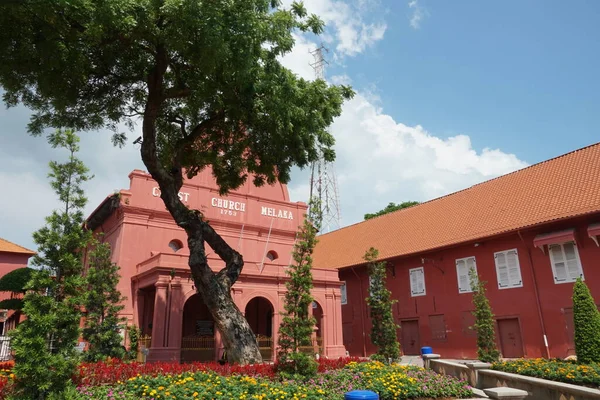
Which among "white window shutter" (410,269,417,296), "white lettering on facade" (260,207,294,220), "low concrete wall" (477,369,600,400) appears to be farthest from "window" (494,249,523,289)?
"white lettering on facade" (260,207,294,220)

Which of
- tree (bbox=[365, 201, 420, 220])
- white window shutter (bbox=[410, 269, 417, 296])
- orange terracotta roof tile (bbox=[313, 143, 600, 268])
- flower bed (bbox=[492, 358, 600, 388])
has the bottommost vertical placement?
flower bed (bbox=[492, 358, 600, 388])

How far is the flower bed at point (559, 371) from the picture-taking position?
362 inches

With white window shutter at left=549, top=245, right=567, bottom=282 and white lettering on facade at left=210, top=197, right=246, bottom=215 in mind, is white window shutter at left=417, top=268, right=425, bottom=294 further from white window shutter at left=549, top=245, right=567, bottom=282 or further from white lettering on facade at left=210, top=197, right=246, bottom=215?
white lettering on facade at left=210, top=197, right=246, bottom=215

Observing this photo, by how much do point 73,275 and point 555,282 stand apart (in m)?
16.1

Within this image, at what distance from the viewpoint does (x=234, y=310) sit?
34.6 feet

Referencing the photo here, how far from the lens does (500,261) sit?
1795 centimetres

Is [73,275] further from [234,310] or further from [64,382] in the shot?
[234,310]

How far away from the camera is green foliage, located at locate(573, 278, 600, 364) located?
36.1 ft

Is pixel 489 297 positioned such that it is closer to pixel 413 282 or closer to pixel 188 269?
pixel 413 282

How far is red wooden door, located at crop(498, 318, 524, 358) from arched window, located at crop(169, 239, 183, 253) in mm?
14307

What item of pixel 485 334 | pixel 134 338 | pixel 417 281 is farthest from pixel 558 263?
pixel 134 338

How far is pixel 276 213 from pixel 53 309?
1722cm

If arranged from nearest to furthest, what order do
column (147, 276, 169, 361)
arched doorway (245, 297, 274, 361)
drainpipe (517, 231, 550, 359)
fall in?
column (147, 276, 169, 361) < drainpipe (517, 231, 550, 359) < arched doorway (245, 297, 274, 361)

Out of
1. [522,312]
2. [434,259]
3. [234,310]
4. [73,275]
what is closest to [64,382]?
[73,275]
